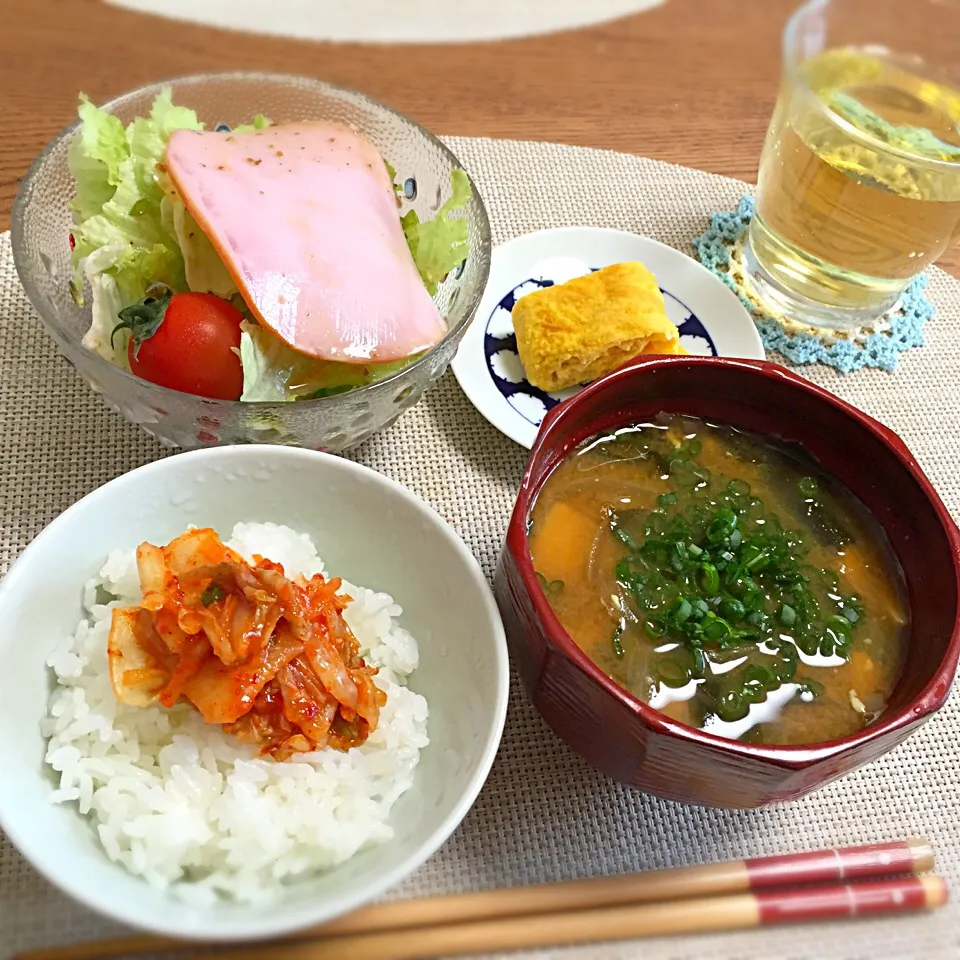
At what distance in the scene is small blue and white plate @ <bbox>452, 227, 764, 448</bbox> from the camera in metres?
1.58

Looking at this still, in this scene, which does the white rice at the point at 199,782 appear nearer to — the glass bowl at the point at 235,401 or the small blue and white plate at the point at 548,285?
the glass bowl at the point at 235,401

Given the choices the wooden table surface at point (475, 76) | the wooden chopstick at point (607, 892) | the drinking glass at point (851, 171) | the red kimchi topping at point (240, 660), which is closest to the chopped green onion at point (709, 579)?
the wooden chopstick at point (607, 892)

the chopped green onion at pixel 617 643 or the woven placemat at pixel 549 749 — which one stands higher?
the chopped green onion at pixel 617 643

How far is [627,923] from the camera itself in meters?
1.06

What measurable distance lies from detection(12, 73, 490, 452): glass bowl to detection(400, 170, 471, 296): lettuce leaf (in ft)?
0.07

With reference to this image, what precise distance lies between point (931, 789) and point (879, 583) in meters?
0.33

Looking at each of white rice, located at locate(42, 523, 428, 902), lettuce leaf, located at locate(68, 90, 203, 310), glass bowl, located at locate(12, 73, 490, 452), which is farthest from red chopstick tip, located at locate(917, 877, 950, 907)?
lettuce leaf, located at locate(68, 90, 203, 310)

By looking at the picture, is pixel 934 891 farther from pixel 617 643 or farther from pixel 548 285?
pixel 548 285

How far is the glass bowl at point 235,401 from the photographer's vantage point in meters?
1.25

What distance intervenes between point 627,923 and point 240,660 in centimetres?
57

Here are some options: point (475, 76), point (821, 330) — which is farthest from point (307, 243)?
point (475, 76)

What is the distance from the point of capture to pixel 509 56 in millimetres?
2426

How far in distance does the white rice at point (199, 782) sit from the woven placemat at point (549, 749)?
0.39 feet

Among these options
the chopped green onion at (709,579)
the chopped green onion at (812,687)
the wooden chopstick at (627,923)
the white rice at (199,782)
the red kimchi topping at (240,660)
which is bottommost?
the wooden chopstick at (627,923)
